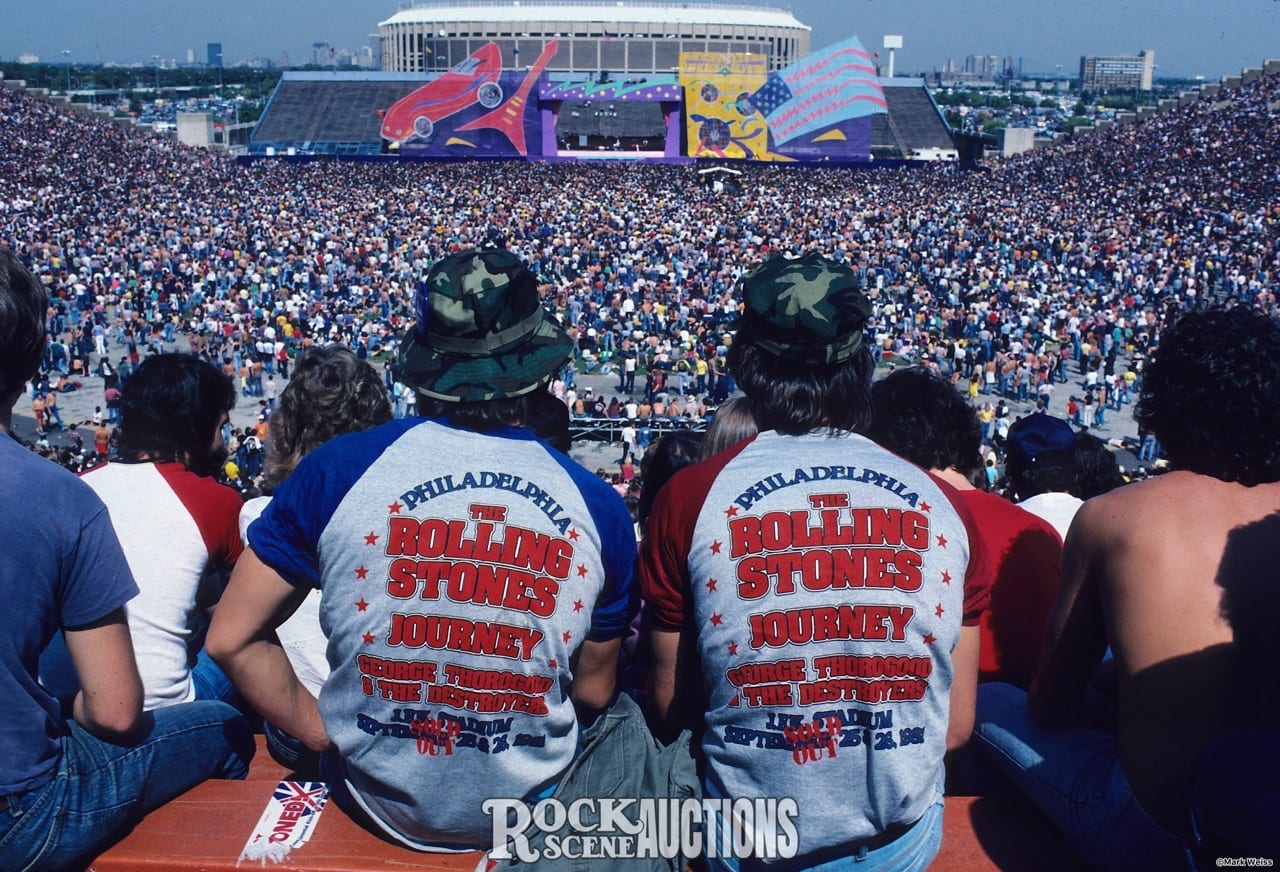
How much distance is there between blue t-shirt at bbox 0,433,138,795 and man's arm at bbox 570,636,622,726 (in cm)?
83

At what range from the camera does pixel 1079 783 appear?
2.09 meters

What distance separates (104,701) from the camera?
201cm

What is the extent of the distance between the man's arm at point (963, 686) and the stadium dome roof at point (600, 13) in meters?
83.4

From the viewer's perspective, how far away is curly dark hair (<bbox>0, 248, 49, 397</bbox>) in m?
1.95

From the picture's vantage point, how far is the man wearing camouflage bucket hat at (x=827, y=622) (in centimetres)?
189

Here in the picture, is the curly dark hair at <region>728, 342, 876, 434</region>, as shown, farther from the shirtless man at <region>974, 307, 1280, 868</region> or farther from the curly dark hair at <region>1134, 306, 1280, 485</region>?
the curly dark hair at <region>1134, 306, 1280, 485</region>

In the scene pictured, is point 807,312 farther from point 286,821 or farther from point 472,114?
point 472,114

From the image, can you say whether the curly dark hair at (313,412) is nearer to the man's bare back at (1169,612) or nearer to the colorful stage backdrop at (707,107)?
the man's bare back at (1169,612)

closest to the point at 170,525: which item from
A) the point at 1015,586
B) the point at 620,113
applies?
the point at 1015,586

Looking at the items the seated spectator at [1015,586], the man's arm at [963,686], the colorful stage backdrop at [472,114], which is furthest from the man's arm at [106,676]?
the colorful stage backdrop at [472,114]

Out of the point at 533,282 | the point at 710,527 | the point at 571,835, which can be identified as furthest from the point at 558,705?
the point at 533,282

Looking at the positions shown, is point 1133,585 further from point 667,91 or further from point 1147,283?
point 667,91

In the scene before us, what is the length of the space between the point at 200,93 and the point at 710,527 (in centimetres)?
13071

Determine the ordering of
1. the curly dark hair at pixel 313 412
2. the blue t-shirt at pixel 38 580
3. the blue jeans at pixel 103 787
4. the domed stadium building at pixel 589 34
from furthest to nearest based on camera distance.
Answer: the domed stadium building at pixel 589 34 < the curly dark hair at pixel 313 412 < the blue jeans at pixel 103 787 < the blue t-shirt at pixel 38 580
